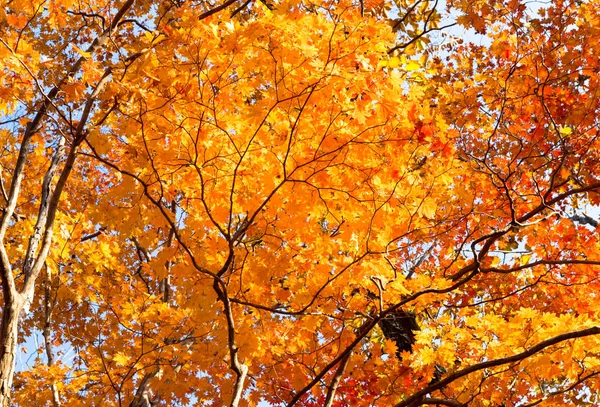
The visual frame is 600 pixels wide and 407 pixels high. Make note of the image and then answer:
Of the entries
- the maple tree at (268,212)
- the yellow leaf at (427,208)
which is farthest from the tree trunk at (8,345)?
the yellow leaf at (427,208)

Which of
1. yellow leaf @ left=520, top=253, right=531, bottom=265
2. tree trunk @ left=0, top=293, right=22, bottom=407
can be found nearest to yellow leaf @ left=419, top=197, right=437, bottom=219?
tree trunk @ left=0, top=293, right=22, bottom=407

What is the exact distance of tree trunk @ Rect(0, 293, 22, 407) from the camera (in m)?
3.08

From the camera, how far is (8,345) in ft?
10.5

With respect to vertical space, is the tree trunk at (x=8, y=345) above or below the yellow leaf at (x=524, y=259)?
below

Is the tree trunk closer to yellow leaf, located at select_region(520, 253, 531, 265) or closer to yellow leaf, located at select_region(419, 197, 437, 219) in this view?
yellow leaf, located at select_region(419, 197, 437, 219)

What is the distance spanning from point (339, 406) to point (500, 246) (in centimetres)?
341

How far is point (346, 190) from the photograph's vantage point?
11.7 ft

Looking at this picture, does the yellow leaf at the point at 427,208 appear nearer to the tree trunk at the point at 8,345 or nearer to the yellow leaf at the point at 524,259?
the tree trunk at the point at 8,345

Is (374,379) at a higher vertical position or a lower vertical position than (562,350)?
higher

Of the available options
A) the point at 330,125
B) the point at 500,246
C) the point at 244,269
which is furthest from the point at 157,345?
the point at 500,246

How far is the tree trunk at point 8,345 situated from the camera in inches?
121

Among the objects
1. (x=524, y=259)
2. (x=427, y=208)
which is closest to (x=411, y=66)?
(x=427, y=208)

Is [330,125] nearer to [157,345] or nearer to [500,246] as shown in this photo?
[157,345]

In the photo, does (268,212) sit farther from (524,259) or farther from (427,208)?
(524,259)
